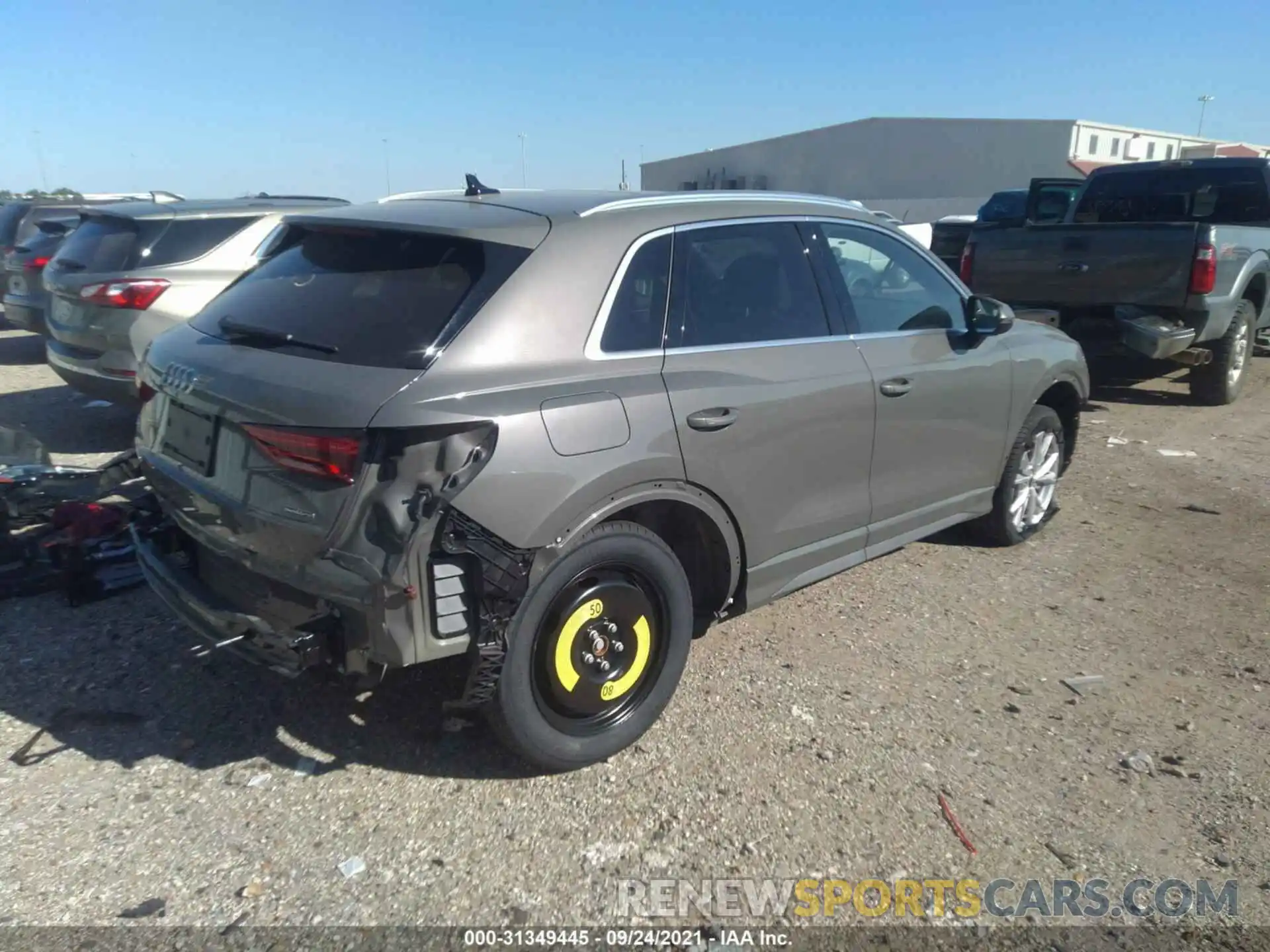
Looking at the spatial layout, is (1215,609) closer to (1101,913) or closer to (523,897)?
(1101,913)

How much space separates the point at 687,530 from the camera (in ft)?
11.8

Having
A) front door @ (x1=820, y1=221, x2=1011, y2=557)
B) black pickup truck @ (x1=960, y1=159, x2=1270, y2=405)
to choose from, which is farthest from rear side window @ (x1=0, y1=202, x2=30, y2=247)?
front door @ (x1=820, y1=221, x2=1011, y2=557)

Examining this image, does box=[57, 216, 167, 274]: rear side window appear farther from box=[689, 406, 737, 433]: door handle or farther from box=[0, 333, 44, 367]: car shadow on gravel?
box=[689, 406, 737, 433]: door handle

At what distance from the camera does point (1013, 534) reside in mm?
5383

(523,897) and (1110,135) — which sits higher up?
(1110,135)

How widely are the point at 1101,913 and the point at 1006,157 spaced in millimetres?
42620

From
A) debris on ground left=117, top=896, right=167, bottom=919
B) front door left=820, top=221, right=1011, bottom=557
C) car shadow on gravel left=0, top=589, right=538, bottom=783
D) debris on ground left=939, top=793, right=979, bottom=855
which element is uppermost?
front door left=820, top=221, right=1011, bottom=557

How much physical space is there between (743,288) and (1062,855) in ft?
7.30

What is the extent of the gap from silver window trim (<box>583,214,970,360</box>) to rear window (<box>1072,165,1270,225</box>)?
664 cm

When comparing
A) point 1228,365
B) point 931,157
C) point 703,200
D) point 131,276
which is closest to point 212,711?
point 703,200

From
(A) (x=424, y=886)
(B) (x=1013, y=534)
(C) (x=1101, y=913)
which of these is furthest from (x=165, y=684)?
(B) (x=1013, y=534)

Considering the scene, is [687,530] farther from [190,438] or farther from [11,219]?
[11,219]

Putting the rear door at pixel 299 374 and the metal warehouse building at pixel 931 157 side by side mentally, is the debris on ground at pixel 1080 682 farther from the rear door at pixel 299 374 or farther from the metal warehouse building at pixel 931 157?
the metal warehouse building at pixel 931 157

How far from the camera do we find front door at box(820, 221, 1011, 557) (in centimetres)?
419
